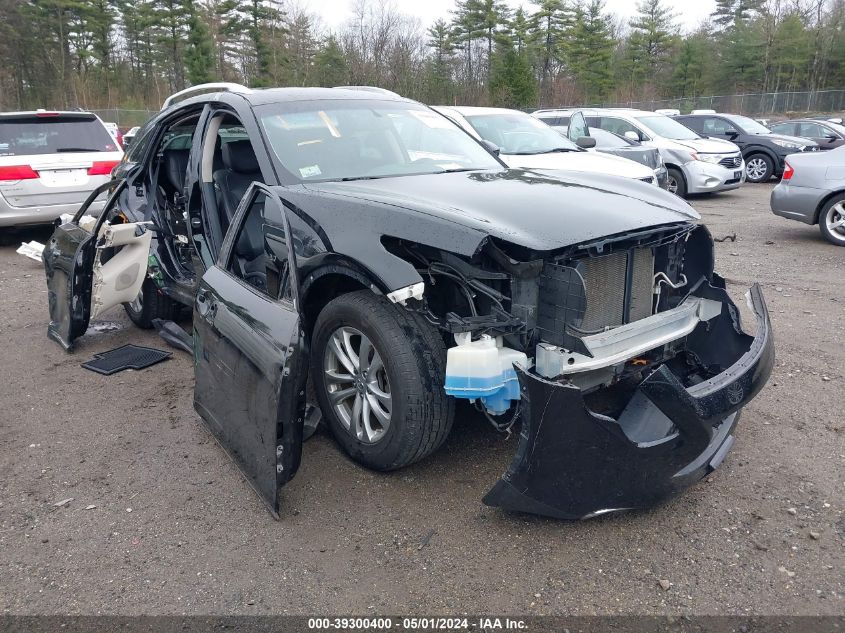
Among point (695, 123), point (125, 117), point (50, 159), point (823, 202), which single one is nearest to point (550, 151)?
point (823, 202)

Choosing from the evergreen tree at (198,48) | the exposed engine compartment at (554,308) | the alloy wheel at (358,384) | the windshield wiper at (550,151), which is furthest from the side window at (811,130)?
the evergreen tree at (198,48)

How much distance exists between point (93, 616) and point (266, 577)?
0.63 metres

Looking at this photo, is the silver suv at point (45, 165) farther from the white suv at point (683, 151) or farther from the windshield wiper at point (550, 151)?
the white suv at point (683, 151)

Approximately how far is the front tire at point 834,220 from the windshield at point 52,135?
9.64 meters

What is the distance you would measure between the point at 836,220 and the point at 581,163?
11.4 feet

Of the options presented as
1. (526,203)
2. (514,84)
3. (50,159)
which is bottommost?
(50,159)

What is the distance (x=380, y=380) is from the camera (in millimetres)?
Answer: 3143

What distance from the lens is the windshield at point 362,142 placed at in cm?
382

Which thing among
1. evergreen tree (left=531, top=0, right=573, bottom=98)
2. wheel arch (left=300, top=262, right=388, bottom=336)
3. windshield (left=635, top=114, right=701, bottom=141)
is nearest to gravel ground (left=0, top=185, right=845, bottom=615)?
wheel arch (left=300, top=262, right=388, bottom=336)

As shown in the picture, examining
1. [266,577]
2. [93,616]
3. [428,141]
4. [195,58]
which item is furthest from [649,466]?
[195,58]

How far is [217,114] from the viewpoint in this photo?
14.5 ft

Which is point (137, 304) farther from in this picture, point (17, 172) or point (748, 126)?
point (748, 126)

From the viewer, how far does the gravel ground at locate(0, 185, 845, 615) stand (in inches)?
98.4

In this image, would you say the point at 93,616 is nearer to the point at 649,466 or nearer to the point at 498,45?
the point at 649,466
